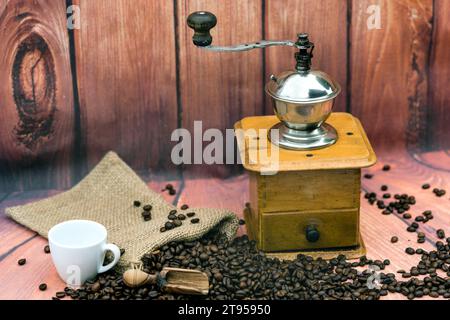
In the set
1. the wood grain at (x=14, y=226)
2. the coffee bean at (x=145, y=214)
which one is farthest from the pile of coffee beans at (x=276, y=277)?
the wood grain at (x=14, y=226)

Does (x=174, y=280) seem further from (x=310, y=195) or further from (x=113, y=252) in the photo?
(x=310, y=195)

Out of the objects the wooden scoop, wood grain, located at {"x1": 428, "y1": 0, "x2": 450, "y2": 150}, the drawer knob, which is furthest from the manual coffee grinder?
wood grain, located at {"x1": 428, "y1": 0, "x2": 450, "y2": 150}

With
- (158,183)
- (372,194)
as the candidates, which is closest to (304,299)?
(372,194)

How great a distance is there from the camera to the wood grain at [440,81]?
282cm

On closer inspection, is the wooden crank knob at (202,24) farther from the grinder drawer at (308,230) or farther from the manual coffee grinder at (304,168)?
the grinder drawer at (308,230)

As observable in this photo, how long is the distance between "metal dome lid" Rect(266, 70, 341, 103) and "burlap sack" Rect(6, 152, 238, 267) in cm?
36

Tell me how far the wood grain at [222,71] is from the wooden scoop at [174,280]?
0.67 metres

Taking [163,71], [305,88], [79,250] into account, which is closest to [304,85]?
[305,88]

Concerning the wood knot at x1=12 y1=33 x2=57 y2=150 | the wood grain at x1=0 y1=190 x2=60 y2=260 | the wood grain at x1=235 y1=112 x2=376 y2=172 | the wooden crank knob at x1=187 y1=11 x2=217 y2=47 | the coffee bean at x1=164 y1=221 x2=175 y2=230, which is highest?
the wooden crank knob at x1=187 y1=11 x2=217 y2=47

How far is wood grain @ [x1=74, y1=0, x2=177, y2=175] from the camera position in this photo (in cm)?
270

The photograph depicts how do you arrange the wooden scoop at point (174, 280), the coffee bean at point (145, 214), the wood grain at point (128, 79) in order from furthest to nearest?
the wood grain at point (128, 79)
the coffee bean at point (145, 214)
the wooden scoop at point (174, 280)

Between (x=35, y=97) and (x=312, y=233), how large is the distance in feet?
2.99

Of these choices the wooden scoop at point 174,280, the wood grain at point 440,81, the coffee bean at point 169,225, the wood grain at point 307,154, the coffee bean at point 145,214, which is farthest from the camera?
the wood grain at point 440,81

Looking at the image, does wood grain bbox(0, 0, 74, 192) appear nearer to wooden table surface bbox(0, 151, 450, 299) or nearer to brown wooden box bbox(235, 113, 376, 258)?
wooden table surface bbox(0, 151, 450, 299)
